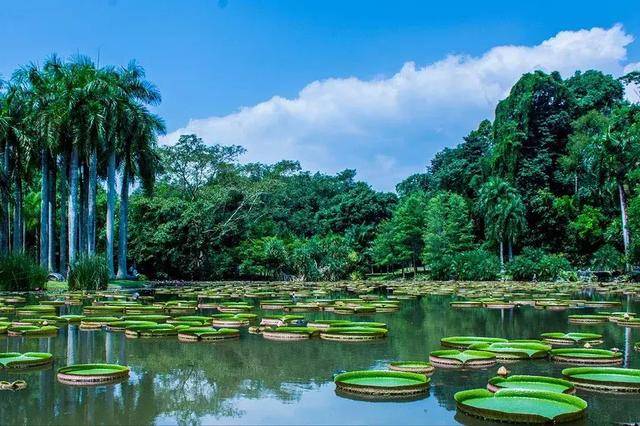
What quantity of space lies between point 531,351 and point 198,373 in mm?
5346

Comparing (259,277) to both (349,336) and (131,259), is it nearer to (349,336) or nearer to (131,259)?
(131,259)

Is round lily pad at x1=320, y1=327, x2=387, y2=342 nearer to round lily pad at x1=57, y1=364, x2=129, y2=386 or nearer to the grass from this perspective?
round lily pad at x1=57, y1=364, x2=129, y2=386

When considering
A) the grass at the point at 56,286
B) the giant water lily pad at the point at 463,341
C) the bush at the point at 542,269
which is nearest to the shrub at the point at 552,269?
the bush at the point at 542,269

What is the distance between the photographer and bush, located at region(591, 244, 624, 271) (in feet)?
144

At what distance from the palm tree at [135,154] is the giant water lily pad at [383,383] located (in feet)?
101

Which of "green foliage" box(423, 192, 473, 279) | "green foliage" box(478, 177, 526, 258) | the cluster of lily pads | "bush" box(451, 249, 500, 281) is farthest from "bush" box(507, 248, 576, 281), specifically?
the cluster of lily pads

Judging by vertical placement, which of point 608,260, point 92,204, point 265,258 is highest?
point 92,204

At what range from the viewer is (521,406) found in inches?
260

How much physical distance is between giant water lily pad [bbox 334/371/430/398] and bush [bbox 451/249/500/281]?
38.5 meters

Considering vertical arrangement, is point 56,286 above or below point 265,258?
below

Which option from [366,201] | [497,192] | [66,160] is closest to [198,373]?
[66,160]

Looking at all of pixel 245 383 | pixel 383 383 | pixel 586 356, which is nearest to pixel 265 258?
pixel 586 356

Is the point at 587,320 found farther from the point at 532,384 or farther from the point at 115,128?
the point at 115,128

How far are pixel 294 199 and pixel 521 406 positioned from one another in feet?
211
